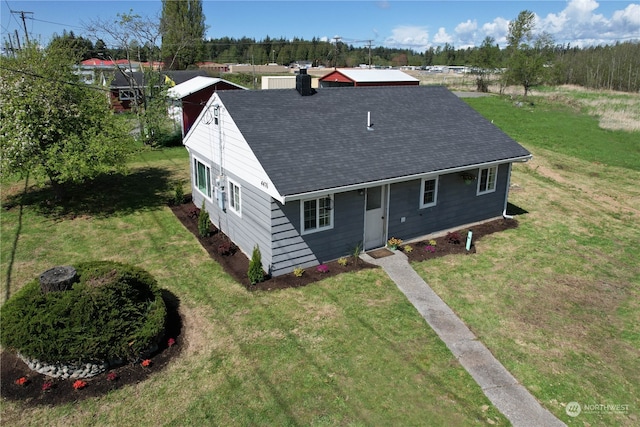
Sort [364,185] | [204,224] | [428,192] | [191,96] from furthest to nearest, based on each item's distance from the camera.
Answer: [191,96] → [204,224] → [428,192] → [364,185]

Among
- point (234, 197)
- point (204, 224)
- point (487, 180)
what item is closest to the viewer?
point (234, 197)

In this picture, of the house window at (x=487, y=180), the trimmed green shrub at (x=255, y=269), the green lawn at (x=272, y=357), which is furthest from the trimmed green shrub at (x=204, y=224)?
the house window at (x=487, y=180)

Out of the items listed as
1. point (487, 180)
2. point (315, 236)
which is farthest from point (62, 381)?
point (487, 180)

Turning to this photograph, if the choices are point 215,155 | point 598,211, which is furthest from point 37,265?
point 598,211

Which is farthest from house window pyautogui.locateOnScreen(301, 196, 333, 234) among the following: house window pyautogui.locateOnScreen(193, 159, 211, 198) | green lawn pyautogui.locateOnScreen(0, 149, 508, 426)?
house window pyautogui.locateOnScreen(193, 159, 211, 198)

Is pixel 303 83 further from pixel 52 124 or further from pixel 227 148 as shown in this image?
pixel 52 124

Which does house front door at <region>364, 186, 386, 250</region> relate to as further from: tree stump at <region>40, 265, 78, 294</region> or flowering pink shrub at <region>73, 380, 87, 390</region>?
flowering pink shrub at <region>73, 380, 87, 390</region>

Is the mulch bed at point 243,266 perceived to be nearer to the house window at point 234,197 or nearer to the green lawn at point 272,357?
the green lawn at point 272,357
